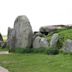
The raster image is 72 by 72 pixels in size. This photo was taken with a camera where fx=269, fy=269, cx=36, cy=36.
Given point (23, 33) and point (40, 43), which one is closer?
point (40, 43)

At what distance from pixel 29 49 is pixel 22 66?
10.2 metres

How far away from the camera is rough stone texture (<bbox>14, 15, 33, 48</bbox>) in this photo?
3152 cm

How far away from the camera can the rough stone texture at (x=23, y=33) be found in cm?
3152

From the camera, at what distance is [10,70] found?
17875 mm

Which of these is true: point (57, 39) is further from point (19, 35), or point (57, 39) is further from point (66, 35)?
point (19, 35)

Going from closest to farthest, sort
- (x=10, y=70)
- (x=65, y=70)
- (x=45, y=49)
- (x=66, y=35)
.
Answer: (x=65, y=70) → (x=10, y=70) → (x=45, y=49) → (x=66, y=35)

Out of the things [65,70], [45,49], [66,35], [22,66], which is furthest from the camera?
[66,35]

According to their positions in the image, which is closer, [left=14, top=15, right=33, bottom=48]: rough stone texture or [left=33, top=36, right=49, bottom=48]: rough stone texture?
[left=33, top=36, right=49, bottom=48]: rough stone texture

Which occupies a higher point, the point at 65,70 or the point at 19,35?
the point at 19,35

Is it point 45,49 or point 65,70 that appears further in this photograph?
point 45,49

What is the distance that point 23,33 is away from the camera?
3175cm

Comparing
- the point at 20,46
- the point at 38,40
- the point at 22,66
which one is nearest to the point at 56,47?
the point at 38,40

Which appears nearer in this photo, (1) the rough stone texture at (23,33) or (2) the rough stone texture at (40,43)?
(2) the rough stone texture at (40,43)

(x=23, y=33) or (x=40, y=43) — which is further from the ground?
(x=23, y=33)
